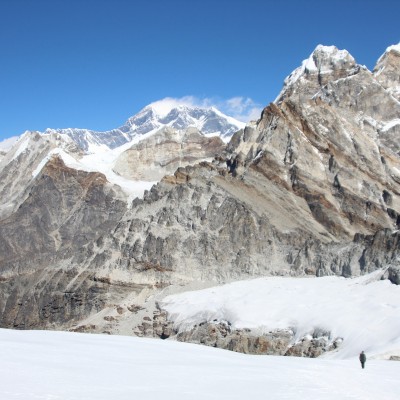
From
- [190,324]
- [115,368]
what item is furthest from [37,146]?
[115,368]

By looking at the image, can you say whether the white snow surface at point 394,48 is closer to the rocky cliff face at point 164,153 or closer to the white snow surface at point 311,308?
the rocky cliff face at point 164,153

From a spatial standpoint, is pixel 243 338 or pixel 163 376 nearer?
pixel 163 376

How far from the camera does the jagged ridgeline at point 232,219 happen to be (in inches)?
2736

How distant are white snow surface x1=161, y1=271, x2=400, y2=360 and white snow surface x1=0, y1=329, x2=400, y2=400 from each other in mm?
13763

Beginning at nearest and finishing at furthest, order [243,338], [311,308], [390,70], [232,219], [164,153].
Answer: [311,308]
[243,338]
[232,219]
[390,70]
[164,153]

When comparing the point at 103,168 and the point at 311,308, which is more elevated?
the point at 103,168

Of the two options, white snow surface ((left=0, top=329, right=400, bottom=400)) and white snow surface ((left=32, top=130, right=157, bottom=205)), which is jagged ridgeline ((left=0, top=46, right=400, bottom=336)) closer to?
white snow surface ((left=32, top=130, right=157, bottom=205))

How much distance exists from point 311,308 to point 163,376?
33.8m

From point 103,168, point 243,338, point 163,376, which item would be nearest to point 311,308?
point 243,338

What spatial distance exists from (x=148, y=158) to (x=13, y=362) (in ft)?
366

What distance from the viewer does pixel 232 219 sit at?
74.2m

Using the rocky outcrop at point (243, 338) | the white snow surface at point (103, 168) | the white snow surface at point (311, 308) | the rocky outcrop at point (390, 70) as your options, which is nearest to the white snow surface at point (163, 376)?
the white snow surface at point (311, 308)

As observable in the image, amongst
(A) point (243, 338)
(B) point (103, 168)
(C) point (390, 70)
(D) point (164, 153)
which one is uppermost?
(C) point (390, 70)

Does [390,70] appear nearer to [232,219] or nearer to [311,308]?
[232,219]
